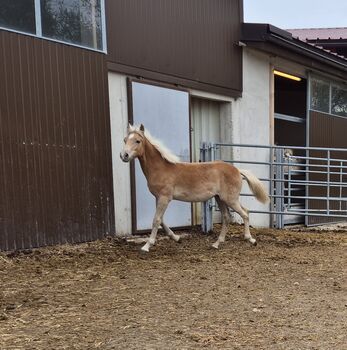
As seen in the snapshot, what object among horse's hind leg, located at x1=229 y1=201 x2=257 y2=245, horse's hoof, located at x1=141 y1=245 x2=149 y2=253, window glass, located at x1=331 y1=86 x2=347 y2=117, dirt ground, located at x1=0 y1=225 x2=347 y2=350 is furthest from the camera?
window glass, located at x1=331 y1=86 x2=347 y2=117

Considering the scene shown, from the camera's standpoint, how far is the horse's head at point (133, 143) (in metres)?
6.56

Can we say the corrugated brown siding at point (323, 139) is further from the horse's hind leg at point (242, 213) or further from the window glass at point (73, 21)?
the window glass at point (73, 21)

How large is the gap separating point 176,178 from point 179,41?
9.79ft

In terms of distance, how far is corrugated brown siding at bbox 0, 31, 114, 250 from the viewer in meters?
6.15

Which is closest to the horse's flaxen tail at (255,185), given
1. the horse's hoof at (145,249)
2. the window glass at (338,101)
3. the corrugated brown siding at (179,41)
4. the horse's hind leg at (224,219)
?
the horse's hind leg at (224,219)

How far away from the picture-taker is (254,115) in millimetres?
10891

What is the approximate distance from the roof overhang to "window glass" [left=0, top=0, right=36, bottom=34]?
5129mm

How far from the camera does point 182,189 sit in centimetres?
715

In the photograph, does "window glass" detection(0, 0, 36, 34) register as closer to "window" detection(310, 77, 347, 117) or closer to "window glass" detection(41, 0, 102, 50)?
"window glass" detection(41, 0, 102, 50)

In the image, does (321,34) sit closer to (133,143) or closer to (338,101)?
(338,101)

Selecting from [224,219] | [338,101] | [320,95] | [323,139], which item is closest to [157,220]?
[224,219]

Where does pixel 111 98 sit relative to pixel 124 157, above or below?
above

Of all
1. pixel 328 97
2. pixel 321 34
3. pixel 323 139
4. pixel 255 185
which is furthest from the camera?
pixel 321 34

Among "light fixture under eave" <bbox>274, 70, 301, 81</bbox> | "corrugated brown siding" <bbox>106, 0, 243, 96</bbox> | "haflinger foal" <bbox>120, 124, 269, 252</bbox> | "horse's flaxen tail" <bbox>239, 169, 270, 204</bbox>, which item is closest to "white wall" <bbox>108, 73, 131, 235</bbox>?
"corrugated brown siding" <bbox>106, 0, 243, 96</bbox>
